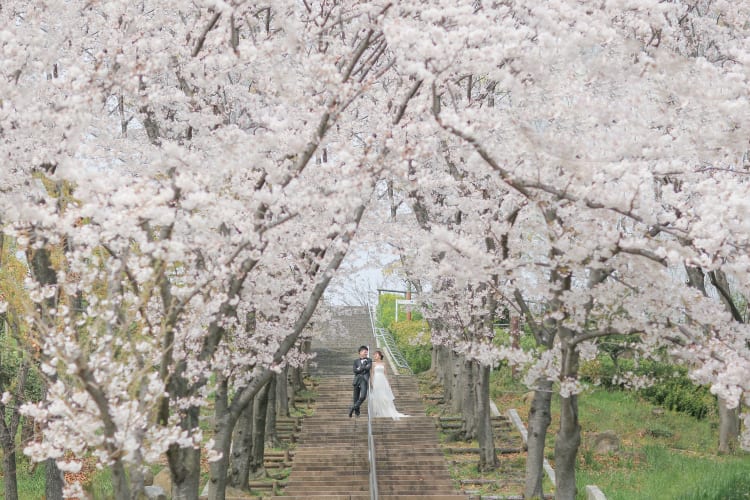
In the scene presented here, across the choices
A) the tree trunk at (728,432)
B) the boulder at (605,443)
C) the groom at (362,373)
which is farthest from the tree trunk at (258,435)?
the tree trunk at (728,432)

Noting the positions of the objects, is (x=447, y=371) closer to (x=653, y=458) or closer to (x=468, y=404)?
(x=468, y=404)

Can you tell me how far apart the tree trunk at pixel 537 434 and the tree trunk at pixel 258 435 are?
5129 mm

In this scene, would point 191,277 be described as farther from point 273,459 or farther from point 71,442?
point 273,459

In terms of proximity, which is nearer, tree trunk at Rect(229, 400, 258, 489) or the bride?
tree trunk at Rect(229, 400, 258, 489)

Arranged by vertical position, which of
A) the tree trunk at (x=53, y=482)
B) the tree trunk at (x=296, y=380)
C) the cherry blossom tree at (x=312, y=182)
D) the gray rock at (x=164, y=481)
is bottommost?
the gray rock at (x=164, y=481)

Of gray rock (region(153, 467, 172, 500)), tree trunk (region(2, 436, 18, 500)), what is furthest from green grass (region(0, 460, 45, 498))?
tree trunk (region(2, 436, 18, 500))

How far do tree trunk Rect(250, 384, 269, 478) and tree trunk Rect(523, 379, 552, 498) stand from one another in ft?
16.8

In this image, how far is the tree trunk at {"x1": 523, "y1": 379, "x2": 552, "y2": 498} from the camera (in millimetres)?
12766

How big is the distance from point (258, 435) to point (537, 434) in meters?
5.83

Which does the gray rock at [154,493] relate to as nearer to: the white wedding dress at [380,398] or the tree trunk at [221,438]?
the tree trunk at [221,438]

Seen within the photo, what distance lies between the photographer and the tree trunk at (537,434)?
12.8m

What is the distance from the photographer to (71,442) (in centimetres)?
668

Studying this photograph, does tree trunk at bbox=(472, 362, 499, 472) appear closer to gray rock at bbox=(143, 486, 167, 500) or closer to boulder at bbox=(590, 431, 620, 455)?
boulder at bbox=(590, 431, 620, 455)

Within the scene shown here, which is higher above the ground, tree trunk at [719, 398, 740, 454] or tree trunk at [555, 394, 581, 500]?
tree trunk at [555, 394, 581, 500]
